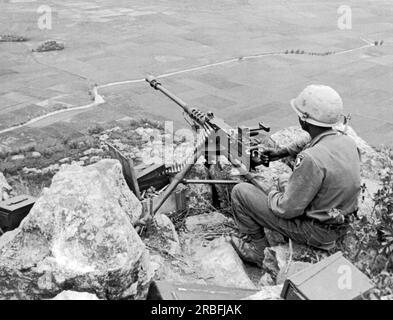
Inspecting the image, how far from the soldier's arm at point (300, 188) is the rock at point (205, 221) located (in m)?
1.34

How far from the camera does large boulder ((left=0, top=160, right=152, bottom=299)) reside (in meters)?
3.80

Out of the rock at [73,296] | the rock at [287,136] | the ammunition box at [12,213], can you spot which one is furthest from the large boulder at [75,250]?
the rock at [287,136]

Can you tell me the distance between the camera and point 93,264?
12.6 ft

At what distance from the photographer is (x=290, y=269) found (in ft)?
13.5

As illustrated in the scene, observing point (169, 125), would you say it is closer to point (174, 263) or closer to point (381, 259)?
point (174, 263)

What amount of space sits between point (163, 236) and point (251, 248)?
0.84 meters

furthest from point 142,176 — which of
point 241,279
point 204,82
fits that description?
point 204,82

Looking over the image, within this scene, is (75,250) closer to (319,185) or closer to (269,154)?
→ (319,185)

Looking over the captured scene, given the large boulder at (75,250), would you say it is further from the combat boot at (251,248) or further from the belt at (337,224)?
the belt at (337,224)

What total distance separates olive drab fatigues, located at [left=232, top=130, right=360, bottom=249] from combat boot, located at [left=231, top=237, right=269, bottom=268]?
384mm

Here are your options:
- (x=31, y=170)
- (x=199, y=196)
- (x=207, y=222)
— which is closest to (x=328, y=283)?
(x=207, y=222)

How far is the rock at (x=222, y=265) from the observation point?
4836 mm

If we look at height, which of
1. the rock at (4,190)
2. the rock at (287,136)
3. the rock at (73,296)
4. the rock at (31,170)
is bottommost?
the rock at (31,170)
